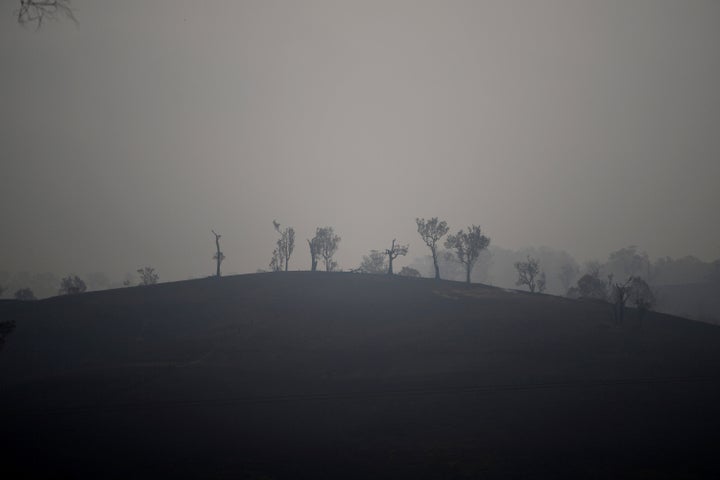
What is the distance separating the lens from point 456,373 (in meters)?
35.7

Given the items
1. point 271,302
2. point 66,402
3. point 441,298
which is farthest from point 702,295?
point 66,402

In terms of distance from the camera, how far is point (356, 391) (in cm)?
3228

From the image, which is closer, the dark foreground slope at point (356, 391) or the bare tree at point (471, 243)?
the dark foreground slope at point (356, 391)

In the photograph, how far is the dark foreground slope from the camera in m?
21.4

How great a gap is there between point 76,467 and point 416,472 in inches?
690

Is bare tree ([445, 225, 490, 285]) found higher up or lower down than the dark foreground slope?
higher up

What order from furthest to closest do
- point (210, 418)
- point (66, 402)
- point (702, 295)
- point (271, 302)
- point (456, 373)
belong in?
point (702, 295) < point (271, 302) < point (456, 373) < point (66, 402) < point (210, 418)

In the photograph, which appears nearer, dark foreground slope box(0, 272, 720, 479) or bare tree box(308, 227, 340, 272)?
dark foreground slope box(0, 272, 720, 479)

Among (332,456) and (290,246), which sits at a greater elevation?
(290,246)

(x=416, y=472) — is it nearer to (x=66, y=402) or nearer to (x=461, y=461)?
(x=461, y=461)

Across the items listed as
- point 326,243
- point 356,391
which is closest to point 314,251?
point 326,243

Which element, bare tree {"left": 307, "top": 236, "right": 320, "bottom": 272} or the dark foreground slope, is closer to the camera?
the dark foreground slope

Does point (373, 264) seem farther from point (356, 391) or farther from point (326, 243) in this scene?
point (356, 391)

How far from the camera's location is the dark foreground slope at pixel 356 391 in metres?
21.4
